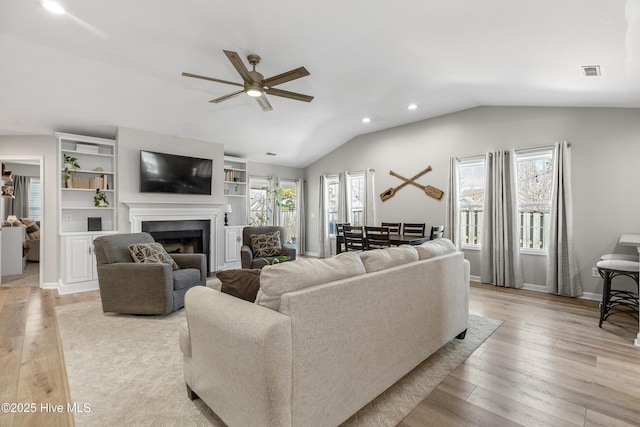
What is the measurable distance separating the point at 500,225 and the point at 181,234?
216 inches

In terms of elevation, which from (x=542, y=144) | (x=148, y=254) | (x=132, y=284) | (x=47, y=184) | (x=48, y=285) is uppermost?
(x=542, y=144)

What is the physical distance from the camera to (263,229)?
212 inches

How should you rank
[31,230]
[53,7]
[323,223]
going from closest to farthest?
[53,7], [31,230], [323,223]

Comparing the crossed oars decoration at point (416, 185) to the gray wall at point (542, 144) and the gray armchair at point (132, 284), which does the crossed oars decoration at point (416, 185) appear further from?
the gray armchair at point (132, 284)

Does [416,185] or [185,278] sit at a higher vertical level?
[416,185]

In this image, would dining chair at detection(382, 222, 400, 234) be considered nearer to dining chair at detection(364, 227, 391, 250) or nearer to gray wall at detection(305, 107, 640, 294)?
gray wall at detection(305, 107, 640, 294)

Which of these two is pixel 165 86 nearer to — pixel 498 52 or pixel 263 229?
pixel 263 229

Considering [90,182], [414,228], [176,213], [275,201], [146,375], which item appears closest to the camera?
[146,375]

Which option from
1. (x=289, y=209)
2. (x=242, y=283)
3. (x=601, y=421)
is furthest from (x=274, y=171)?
(x=601, y=421)

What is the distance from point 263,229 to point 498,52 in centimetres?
418

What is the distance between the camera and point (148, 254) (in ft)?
11.6

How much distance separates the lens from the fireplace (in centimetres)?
512

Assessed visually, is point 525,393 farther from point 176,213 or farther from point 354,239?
point 176,213

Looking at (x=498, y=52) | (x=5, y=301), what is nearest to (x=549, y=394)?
(x=498, y=52)
